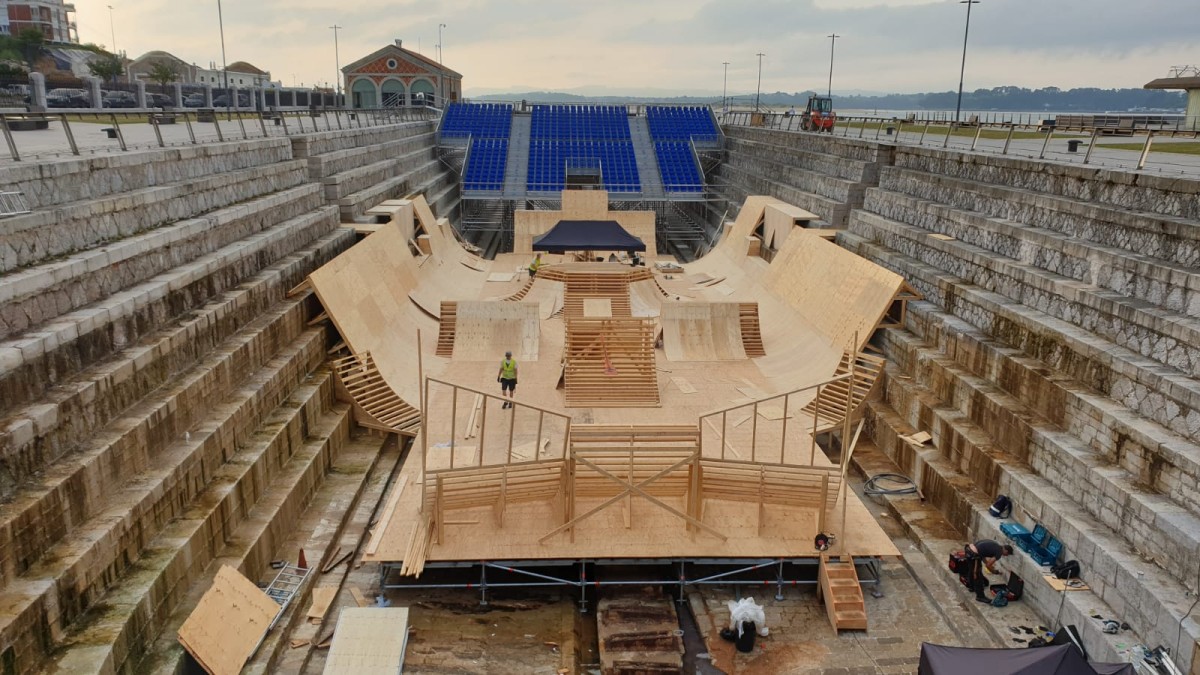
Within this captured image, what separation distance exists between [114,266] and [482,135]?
30.8m

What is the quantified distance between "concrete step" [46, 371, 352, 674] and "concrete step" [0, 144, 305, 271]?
352 cm

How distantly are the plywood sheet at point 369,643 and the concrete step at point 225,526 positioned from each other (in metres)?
1.92

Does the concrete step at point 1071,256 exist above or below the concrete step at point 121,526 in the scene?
above

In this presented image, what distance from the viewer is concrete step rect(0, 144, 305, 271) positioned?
31.9ft

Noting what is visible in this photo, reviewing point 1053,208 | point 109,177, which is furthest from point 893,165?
point 109,177

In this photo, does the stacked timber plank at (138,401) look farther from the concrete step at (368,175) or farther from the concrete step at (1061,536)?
the concrete step at (1061,536)

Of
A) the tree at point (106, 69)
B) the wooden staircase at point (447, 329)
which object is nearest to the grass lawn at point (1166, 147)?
the wooden staircase at point (447, 329)

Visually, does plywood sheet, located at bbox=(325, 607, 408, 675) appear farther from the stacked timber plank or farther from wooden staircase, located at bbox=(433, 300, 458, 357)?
wooden staircase, located at bbox=(433, 300, 458, 357)

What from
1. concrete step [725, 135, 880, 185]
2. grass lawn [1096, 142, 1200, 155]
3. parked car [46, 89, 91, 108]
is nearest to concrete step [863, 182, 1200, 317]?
concrete step [725, 135, 880, 185]

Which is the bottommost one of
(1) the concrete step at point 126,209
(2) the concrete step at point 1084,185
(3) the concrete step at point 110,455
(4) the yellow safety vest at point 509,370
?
(4) the yellow safety vest at point 509,370

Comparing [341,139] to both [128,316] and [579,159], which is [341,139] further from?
[579,159]

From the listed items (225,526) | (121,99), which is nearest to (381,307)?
(225,526)

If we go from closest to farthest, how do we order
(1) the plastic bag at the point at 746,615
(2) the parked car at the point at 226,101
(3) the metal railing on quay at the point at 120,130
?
1. (1) the plastic bag at the point at 746,615
2. (3) the metal railing on quay at the point at 120,130
3. (2) the parked car at the point at 226,101

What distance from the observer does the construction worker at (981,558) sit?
970 centimetres
